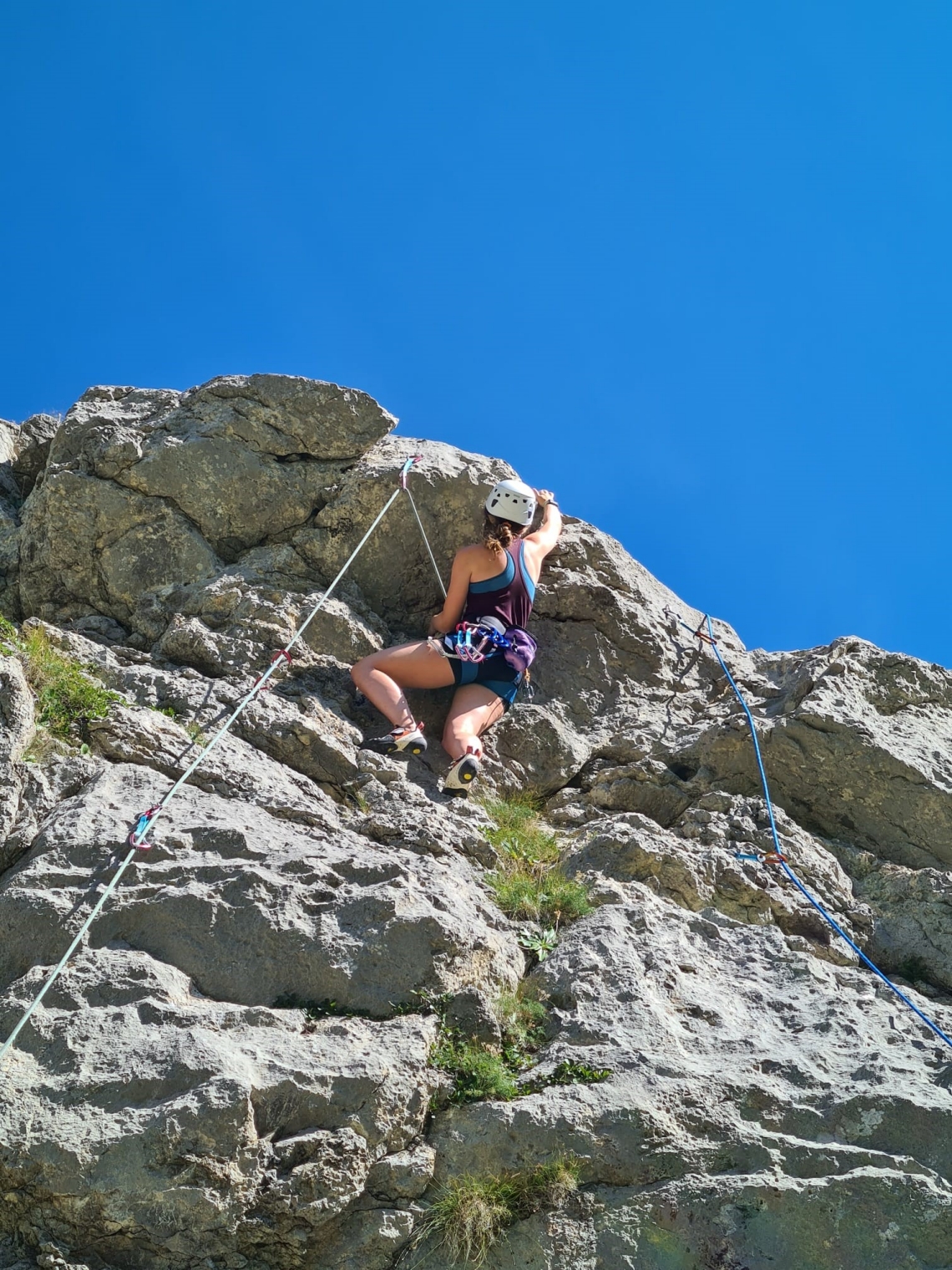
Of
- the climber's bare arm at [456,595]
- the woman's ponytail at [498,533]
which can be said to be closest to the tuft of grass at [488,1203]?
the climber's bare arm at [456,595]

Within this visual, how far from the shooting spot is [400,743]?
7.94 meters

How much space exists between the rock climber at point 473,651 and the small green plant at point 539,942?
1.31 m

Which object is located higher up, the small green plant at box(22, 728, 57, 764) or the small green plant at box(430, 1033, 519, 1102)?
the small green plant at box(22, 728, 57, 764)

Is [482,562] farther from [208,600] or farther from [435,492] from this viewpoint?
[208,600]

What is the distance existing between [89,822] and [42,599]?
347 centimetres

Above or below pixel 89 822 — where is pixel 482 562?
above

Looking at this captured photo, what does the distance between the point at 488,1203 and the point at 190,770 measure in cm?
277

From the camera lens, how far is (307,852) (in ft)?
21.5

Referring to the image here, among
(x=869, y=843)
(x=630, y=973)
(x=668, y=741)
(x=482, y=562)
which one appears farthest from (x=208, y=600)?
(x=869, y=843)

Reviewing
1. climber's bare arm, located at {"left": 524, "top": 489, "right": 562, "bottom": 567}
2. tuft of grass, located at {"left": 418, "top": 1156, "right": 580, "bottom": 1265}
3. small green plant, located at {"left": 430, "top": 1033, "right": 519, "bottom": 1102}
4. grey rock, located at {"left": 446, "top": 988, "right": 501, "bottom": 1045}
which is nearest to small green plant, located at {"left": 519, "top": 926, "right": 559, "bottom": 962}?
grey rock, located at {"left": 446, "top": 988, "right": 501, "bottom": 1045}

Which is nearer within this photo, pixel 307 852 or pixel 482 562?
pixel 307 852

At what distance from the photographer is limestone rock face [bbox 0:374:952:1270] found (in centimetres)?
509

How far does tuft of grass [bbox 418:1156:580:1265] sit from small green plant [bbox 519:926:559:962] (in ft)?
4.73

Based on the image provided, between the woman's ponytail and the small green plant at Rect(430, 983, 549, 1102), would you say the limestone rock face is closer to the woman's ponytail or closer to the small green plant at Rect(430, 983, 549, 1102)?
the small green plant at Rect(430, 983, 549, 1102)
